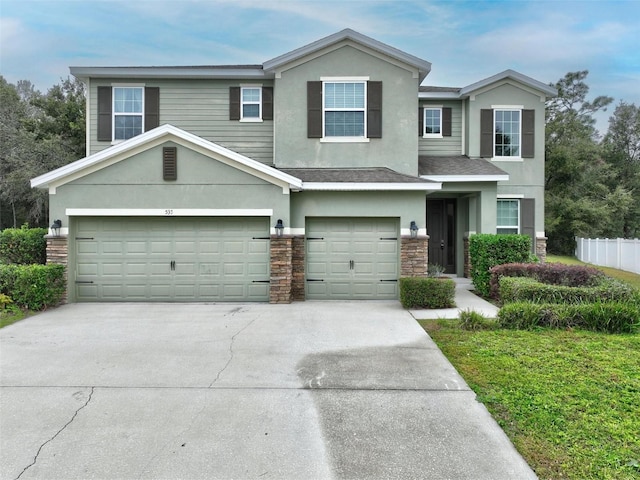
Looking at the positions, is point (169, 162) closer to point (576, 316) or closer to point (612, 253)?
point (576, 316)

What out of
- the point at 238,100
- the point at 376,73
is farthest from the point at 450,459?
the point at 238,100

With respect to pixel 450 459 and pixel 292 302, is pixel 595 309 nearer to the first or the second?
pixel 450 459

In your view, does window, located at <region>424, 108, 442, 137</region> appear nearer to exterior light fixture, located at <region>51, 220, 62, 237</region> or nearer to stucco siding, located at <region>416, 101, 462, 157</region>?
stucco siding, located at <region>416, 101, 462, 157</region>

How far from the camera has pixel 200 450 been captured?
3.57 metres

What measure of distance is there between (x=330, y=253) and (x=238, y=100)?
19.7 feet

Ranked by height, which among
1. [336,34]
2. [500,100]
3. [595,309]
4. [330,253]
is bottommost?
[595,309]

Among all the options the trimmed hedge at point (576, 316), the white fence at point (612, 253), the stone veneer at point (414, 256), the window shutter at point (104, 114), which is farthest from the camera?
the white fence at point (612, 253)

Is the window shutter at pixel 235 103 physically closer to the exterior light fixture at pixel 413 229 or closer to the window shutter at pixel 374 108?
the window shutter at pixel 374 108

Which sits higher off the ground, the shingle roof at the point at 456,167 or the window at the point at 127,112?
the window at the point at 127,112

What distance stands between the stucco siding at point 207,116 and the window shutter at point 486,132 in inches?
288

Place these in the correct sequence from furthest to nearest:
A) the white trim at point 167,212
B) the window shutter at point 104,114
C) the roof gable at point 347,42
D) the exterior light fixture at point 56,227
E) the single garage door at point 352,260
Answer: the window shutter at point 104,114
the roof gable at point 347,42
the single garage door at point 352,260
the white trim at point 167,212
the exterior light fixture at point 56,227

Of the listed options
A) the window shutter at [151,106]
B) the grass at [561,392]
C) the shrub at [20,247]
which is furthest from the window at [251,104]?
the grass at [561,392]

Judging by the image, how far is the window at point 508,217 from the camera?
14.3m

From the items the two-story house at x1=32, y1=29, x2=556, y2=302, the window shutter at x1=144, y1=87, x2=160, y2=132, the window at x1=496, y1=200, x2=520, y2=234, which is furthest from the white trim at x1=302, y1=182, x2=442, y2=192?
the window shutter at x1=144, y1=87, x2=160, y2=132
